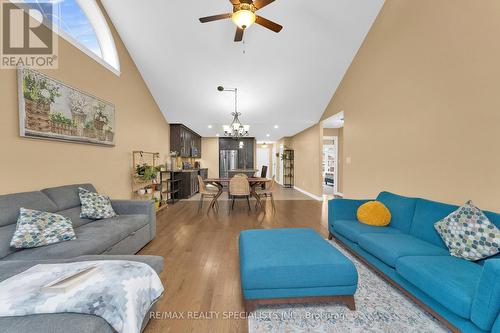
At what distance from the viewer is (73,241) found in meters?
1.85

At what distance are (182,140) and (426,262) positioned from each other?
6652 mm

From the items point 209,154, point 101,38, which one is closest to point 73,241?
point 101,38

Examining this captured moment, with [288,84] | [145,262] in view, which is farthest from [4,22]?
[288,84]

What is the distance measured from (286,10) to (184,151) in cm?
522

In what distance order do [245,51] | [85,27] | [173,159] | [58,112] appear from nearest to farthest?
[58,112] → [85,27] → [245,51] → [173,159]

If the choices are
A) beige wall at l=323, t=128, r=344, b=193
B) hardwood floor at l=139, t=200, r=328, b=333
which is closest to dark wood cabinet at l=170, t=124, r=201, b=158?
hardwood floor at l=139, t=200, r=328, b=333

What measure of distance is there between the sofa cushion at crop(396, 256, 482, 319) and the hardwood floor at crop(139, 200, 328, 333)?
4.42 ft

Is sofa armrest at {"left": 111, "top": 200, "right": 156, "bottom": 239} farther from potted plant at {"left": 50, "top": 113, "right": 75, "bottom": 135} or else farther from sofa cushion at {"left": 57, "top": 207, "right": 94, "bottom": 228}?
potted plant at {"left": 50, "top": 113, "right": 75, "bottom": 135}

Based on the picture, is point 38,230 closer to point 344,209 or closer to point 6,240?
point 6,240

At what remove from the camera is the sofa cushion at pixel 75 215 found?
2246 millimetres

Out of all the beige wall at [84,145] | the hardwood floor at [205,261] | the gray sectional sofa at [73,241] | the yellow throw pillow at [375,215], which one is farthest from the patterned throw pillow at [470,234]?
the beige wall at [84,145]

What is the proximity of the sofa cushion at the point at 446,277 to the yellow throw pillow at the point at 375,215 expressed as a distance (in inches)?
33.1

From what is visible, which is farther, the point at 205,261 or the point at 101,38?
the point at 101,38

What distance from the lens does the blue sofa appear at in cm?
114
